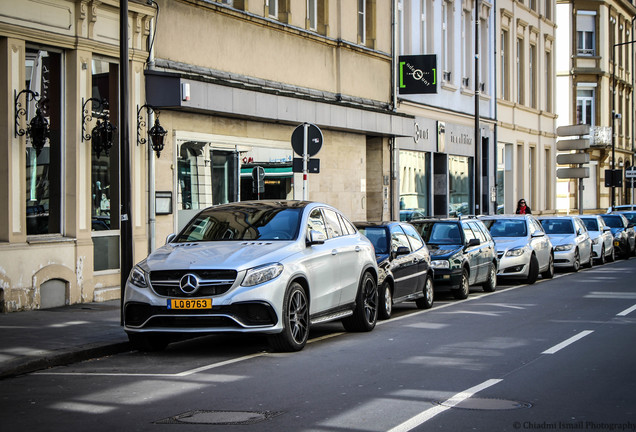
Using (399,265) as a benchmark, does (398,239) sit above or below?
above

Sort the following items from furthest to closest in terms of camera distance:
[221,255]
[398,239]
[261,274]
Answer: [398,239] → [221,255] → [261,274]

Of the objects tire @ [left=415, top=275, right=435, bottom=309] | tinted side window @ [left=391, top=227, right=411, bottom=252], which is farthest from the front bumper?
tire @ [left=415, top=275, right=435, bottom=309]

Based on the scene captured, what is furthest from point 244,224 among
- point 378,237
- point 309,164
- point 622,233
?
point 622,233

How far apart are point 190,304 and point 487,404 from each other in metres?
4.03

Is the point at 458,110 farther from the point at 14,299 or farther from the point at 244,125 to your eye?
the point at 14,299

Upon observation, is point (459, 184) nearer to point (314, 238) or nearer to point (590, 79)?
point (314, 238)

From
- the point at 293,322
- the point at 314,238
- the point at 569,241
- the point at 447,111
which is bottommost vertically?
the point at 293,322

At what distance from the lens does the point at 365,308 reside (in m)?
14.1

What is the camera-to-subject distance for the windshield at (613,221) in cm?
3819

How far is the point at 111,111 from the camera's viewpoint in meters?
18.6

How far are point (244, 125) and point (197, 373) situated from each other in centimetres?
1305

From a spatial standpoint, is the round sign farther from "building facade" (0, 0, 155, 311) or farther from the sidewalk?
the sidewalk

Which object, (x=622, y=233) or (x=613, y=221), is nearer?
(x=622, y=233)

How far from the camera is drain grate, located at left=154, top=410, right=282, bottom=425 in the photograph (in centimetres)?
779
